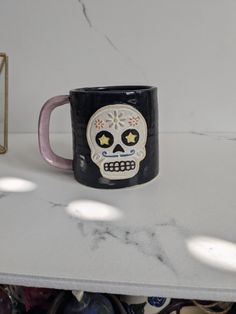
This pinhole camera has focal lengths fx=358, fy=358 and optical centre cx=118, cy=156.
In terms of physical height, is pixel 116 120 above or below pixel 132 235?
above

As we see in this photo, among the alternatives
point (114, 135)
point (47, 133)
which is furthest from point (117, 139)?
point (47, 133)

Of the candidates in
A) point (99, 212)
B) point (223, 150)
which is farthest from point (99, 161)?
point (223, 150)

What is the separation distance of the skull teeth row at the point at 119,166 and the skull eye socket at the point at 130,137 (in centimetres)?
3

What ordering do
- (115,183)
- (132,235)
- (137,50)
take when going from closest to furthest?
(132,235), (115,183), (137,50)

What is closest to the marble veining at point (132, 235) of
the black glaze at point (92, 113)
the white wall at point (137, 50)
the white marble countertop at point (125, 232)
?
the white marble countertop at point (125, 232)

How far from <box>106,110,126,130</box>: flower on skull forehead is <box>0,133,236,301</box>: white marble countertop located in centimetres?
9

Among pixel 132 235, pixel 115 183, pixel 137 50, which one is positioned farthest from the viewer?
pixel 137 50

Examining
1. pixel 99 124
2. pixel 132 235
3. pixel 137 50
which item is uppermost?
pixel 137 50

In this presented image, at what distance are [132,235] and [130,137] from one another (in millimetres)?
143

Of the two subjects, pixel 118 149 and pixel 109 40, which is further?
pixel 109 40

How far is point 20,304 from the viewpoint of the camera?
461 millimetres

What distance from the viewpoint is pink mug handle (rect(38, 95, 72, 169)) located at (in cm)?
53

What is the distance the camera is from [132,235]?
0.38 metres

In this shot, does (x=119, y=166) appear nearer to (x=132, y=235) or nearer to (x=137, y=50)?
(x=132, y=235)
